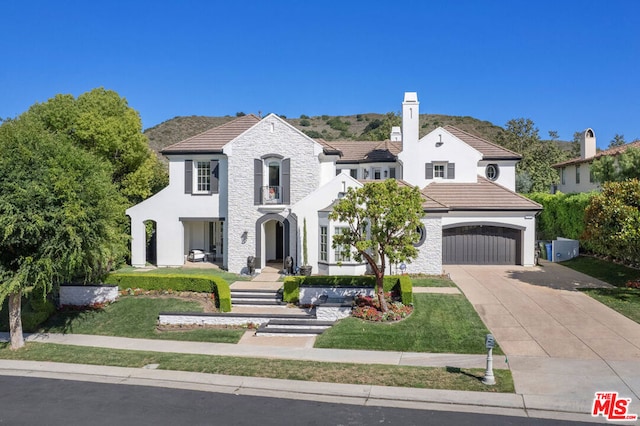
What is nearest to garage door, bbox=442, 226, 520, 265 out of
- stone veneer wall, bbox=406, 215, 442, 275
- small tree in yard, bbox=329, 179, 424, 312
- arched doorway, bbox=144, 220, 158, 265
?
stone veneer wall, bbox=406, 215, 442, 275

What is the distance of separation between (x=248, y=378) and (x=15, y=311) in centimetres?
865

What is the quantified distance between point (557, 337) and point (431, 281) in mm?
7441

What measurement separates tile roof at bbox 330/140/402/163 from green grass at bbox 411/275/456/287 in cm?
1160

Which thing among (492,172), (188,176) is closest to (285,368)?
(188,176)

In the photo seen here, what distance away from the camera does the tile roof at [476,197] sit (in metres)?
26.7

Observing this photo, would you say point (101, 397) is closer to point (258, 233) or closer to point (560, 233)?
point (258, 233)

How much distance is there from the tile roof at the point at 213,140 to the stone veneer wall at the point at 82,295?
9.30m

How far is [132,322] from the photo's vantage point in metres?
18.2

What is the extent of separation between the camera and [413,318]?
17.0m

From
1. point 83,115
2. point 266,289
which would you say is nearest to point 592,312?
point 266,289

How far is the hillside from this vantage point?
9481cm

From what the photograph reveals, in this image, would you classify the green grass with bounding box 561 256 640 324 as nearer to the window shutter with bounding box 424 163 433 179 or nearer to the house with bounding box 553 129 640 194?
the window shutter with bounding box 424 163 433 179

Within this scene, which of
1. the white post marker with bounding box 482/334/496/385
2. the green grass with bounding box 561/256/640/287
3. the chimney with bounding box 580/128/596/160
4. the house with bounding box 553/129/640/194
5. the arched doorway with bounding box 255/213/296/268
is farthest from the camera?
the chimney with bounding box 580/128/596/160

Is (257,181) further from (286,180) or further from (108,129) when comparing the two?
(108,129)
